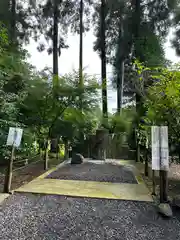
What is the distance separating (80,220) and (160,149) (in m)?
1.49

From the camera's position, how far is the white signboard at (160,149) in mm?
Result: 2619

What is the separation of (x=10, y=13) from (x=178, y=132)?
7.99m

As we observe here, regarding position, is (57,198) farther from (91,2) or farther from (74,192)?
(91,2)

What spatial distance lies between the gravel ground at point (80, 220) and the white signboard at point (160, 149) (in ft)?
1.90

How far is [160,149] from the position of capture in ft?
8.80

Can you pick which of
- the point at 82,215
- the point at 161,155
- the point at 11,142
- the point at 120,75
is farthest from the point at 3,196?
the point at 120,75

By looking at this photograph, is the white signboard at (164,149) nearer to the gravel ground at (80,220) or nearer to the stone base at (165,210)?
the stone base at (165,210)

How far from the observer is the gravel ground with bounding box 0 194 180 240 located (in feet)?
6.13

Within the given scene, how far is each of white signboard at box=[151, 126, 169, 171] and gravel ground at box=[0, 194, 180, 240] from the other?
0.58m

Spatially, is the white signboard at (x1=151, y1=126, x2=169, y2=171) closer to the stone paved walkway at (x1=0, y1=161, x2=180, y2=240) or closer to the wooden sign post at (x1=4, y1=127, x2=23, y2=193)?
the stone paved walkway at (x1=0, y1=161, x2=180, y2=240)

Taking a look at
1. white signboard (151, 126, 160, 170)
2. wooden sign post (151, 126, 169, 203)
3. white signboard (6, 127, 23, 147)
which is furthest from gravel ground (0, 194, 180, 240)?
white signboard (6, 127, 23, 147)

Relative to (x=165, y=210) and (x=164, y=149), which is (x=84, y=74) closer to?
(x=164, y=149)

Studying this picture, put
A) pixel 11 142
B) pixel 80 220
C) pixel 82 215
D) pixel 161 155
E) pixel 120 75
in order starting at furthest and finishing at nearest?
pixel 120 75, pixel 11 142, pixel 161 155, pixel 82 215, pixel 80 220

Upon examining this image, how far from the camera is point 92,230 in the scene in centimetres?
195
